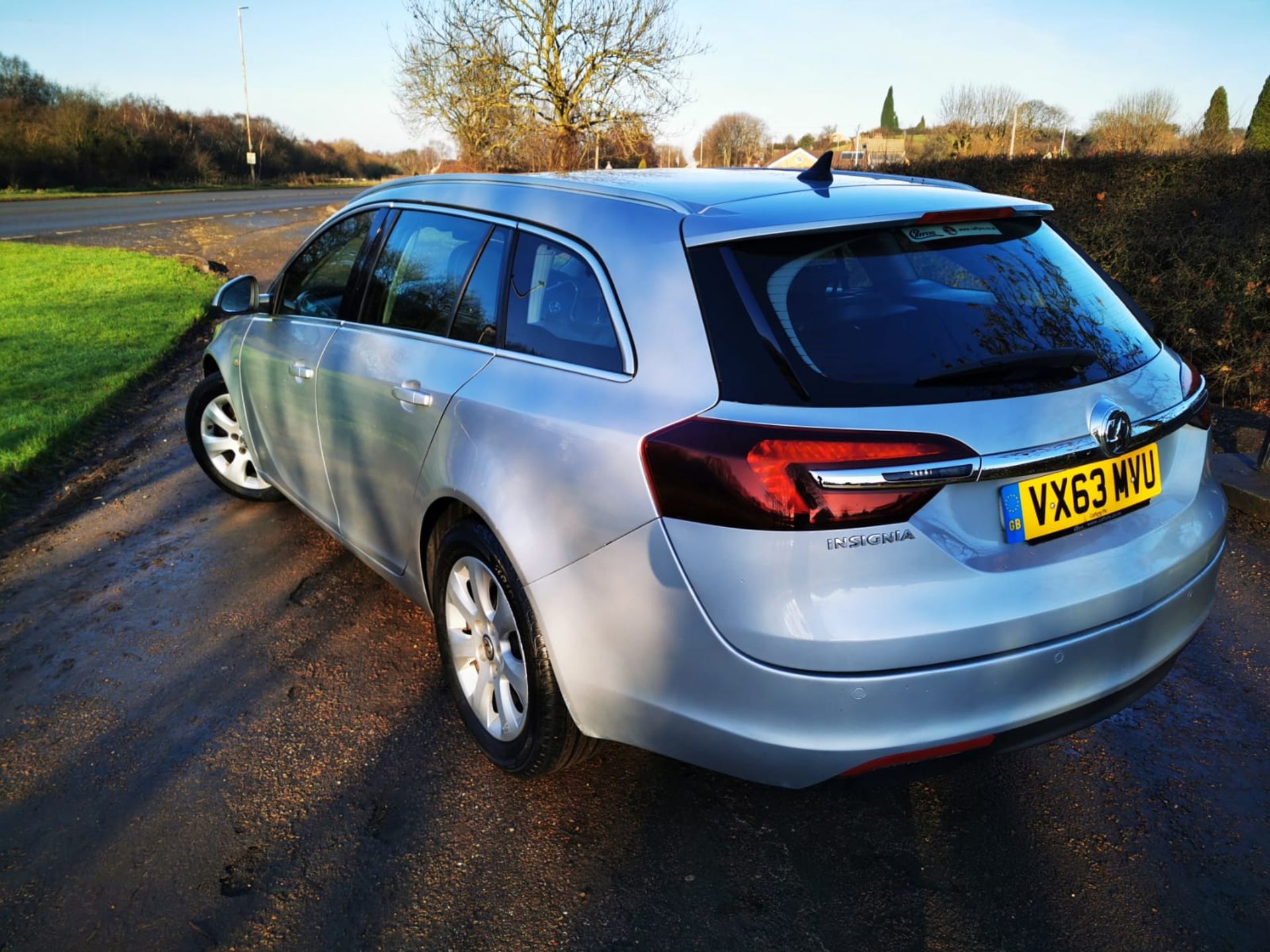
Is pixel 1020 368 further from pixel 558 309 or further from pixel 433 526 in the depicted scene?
pixel 433 526

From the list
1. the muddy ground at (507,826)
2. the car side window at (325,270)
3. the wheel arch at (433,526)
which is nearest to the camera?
the muddy ground at (507,826)

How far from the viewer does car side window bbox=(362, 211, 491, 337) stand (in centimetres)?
314

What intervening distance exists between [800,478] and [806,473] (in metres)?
0.02

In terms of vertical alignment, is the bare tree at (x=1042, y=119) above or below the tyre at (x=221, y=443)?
above

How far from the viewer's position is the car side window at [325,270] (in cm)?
385

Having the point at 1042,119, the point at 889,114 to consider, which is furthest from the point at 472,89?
the point at 889,114

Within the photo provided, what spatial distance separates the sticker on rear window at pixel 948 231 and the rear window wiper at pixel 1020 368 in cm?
41

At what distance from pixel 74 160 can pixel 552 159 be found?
31615 mm

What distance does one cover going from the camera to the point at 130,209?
29234 millimetres

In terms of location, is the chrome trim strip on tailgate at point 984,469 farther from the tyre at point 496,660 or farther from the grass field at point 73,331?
the grass field at point 73,331

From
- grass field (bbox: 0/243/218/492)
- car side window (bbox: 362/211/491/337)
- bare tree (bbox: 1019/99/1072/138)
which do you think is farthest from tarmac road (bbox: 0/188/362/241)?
bare tree (bbox: 1019/99/1072/138)

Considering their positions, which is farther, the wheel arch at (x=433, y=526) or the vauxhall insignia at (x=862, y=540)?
the wheel arch at (x=433, y=526)

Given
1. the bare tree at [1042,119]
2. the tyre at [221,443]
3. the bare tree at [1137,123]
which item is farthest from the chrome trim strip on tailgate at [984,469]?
the bare tree at [1042,119]

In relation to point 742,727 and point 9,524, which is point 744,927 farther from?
point 9,524
